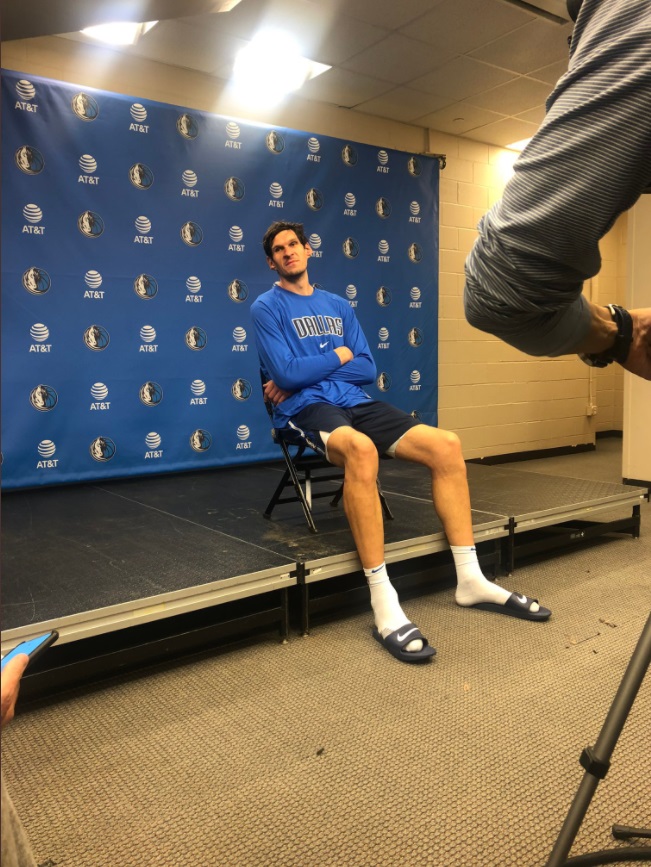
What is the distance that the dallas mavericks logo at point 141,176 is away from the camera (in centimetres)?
356

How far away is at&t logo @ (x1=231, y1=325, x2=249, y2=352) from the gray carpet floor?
7.18 feet

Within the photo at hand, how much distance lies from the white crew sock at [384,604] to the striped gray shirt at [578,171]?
1.47m

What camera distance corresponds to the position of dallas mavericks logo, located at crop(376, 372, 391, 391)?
15.0ft

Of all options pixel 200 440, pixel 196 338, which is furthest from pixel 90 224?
pixel 200 440

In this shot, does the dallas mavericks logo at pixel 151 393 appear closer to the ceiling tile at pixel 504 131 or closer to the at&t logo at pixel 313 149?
the at&t logo at pixel 313 149

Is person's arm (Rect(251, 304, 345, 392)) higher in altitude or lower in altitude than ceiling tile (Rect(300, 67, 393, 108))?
lower

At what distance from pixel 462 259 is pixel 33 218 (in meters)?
3.09

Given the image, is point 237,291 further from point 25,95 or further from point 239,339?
point 25,95

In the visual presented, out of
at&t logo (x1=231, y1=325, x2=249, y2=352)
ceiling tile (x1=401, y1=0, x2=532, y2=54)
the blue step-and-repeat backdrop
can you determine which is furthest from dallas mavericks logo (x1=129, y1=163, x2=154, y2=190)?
ceiling tile (x1=401, y1=0, x2=532, y2=54)

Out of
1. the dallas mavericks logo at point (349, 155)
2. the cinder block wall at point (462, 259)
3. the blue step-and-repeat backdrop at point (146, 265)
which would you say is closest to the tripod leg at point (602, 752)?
the blue step-and-repeat backdrop at point (146, 265)

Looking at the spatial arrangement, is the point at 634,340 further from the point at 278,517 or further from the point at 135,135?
the point at 135,135

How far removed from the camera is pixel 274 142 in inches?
158

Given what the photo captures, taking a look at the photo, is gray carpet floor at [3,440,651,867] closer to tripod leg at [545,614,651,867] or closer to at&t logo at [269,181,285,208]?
tripod leg at [545,614,651,867]

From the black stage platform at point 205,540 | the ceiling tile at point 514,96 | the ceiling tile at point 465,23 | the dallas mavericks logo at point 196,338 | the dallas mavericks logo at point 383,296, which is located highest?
the ceiling tile at point 465,23
